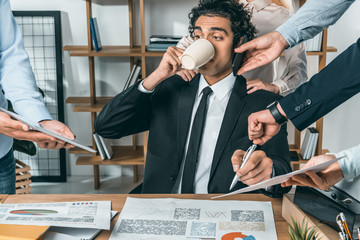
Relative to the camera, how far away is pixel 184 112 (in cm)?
184

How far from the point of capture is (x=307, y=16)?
166 cm

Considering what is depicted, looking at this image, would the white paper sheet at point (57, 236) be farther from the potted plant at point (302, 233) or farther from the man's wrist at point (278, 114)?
the man's wrist at point (278, 114)

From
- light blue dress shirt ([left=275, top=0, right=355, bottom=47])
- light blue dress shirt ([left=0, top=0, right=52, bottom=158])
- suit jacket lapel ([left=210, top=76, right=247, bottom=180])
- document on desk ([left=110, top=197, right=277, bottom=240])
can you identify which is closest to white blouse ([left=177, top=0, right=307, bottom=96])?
suit jacket lapel ([left=210, top=76, right=247, bottom=180])

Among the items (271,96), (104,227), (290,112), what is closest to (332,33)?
(271,96)

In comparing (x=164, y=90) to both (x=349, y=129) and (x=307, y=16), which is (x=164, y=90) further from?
(x=349, y=129)

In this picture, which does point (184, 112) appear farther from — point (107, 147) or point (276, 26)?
point (107, 147)

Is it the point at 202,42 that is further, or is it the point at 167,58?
the point at 167,58

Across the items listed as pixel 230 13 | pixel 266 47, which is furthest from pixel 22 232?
pixel 230 13

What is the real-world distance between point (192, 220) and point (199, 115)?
0.62m

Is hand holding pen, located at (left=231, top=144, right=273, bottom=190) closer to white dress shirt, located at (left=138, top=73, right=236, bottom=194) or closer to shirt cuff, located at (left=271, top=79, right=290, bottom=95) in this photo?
white dress shirt, located at (left=138, top=73, right=236, bottom=194)

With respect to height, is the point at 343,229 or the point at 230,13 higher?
the point at 230,13

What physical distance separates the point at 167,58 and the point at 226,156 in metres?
0.47

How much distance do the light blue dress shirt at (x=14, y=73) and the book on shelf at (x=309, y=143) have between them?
228 centimetres

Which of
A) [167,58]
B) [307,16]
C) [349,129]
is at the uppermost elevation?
[307,16]
